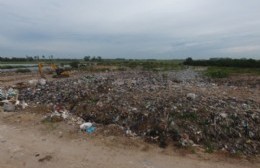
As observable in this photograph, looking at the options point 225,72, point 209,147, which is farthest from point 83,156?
point 225,72

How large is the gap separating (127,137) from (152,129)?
67 cm

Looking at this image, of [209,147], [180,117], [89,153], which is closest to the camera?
[89,153]

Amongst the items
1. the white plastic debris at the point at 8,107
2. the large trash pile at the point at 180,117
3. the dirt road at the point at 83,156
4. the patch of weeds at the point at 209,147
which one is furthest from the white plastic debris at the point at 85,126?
the white plastic debris at the point at 8,107

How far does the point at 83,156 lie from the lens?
514 cm

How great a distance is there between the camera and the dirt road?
15.7ft

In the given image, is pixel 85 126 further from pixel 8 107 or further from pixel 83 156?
pixel 8 107

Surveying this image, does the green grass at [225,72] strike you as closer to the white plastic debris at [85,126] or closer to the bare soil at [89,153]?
the white plastic debris at [85,126]

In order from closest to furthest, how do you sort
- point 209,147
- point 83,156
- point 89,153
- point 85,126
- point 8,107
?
point 83,156 → point 89,153 → point 209,147 → point 85,126 → point 8,107

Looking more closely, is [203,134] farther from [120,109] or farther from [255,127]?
[120,109]

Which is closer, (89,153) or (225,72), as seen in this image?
(89,153)

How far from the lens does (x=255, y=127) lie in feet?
19.9

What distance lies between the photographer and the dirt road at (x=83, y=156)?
189 inches

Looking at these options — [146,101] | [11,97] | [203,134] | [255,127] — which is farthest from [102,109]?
[11,97]

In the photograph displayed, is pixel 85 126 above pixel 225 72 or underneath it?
underneath
